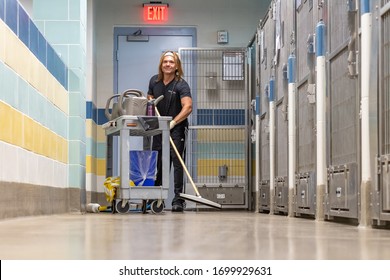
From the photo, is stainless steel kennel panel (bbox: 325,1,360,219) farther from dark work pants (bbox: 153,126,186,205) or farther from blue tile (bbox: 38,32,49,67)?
dark work pants (bbox: 153,126,186,205)

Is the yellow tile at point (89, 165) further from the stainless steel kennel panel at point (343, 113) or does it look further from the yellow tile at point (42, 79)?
the stainless steel kennel panel at point (343, 113)

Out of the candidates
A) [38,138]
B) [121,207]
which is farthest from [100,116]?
[38,138]

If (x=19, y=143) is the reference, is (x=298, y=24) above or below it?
above

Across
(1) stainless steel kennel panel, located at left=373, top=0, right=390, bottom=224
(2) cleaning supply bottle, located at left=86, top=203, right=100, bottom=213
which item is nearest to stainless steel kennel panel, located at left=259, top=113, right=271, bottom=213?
(2) cleaning supply bottle, located at left=86, top=203, right=100, bottom=213

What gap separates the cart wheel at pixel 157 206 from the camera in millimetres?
6486

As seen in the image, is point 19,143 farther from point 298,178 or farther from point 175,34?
point 175,34

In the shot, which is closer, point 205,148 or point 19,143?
point 19,143

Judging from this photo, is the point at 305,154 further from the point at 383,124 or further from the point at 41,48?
the point at 41,48

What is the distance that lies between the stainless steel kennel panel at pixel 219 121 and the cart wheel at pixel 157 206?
9.54 ft

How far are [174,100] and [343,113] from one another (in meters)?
3.48

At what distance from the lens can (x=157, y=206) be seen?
6504mm

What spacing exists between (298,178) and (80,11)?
2724 millimetres

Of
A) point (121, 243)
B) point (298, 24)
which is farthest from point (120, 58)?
point (121, 243)
